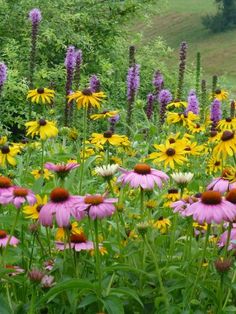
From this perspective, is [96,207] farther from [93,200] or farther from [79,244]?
[79,244]

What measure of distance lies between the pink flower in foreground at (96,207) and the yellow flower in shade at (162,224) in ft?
2.44

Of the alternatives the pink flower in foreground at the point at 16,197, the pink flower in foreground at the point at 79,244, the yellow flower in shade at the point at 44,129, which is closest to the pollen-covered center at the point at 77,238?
the pink flower in foreground at the point at 79,244

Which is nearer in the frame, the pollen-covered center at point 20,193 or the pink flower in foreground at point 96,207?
the pink flower in foreground at point 96,207

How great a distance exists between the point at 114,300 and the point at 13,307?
0.87 feet

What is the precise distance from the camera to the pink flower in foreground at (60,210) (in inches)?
63.6

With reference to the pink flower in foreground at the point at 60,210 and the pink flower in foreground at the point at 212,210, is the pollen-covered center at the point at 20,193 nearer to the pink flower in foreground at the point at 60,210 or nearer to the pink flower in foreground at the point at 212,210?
the pink flower in foreground at the point at 60,210

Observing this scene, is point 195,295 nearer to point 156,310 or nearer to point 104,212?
point 156,310

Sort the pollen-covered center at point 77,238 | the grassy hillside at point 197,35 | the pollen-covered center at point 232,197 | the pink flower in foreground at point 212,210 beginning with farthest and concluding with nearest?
the grassy hillside at point 197,35 < the pollen-covered center at point 77,238 < the pollen-covered center at point 232,197 < the pink flower in foreground at point 212,210

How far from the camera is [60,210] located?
64.7 inches

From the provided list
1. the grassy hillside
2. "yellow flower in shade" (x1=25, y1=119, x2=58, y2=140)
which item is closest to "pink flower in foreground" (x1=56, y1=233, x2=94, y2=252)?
"yellow flower in shade" (x1=25, y1=119, x2=58, y2=140)

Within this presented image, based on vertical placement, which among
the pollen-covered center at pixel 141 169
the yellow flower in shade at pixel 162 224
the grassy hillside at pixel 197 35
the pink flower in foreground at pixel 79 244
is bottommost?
the yellow flower in shade at pixel 162 224

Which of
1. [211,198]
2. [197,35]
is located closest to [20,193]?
[211,198]

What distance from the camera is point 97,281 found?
5.89 feet

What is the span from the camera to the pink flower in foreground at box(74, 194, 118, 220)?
164cm
